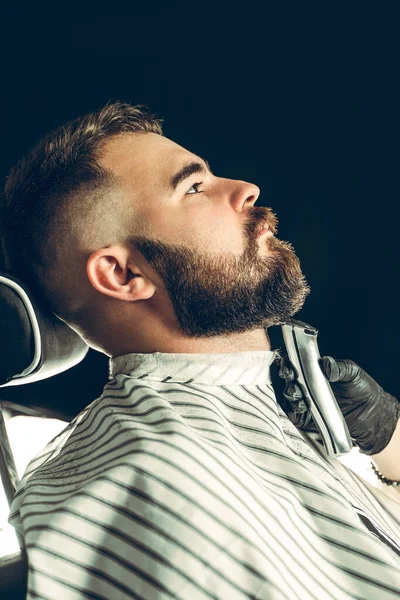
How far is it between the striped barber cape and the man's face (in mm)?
226

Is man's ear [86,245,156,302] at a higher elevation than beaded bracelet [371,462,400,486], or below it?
higher

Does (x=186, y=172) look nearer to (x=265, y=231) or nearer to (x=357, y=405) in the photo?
(x=265, y=231)

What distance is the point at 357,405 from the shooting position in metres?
1.59

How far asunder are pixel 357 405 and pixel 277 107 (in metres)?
1.04

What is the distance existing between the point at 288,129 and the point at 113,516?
1422 millimetres

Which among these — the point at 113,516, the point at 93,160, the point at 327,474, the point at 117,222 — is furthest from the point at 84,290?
the point at 327,474

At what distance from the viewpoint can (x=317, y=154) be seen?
1.85 m

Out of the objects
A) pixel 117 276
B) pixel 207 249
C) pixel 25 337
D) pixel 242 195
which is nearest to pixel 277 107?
pixel 242 195

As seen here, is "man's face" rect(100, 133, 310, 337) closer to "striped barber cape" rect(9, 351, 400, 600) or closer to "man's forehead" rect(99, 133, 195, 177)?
"man's forehead" rect(99, 133, 195, 177)

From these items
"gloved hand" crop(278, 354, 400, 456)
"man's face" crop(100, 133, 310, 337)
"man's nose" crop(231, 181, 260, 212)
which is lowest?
"gloved hand" crop(278, 354, 400, 456)

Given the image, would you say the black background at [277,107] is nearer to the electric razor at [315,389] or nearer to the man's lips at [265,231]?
the electric razor at [315,389]

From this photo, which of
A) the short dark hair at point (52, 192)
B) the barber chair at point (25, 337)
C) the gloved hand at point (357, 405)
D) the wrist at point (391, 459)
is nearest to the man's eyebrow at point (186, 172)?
the short dark hair at point (52, 192)

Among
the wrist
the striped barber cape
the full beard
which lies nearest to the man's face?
the full beard

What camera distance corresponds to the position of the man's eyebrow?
133 centimetres
